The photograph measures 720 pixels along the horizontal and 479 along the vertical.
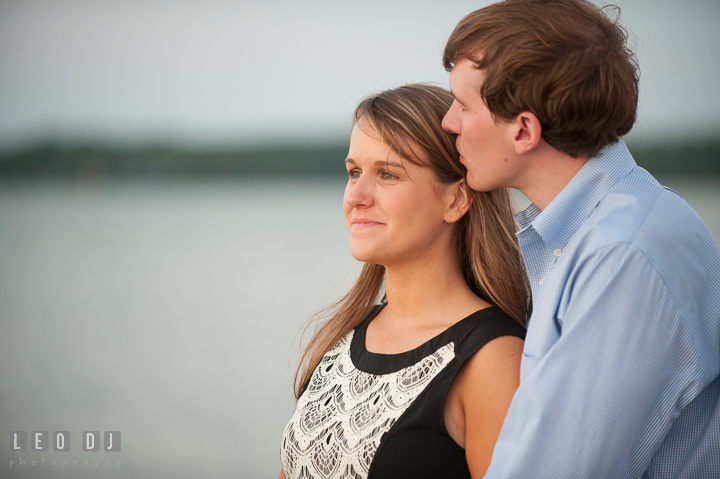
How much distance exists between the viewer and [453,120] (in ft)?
7.11

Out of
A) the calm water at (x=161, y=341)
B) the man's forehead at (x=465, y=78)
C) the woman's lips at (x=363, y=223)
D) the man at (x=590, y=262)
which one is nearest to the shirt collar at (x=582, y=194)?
the man at (x=590, y=262)

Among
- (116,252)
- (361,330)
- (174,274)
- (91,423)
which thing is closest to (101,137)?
(116,252)

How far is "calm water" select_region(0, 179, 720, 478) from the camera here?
6.24 meters

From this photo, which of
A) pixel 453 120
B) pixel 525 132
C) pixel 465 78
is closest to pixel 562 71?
pixel 525 132

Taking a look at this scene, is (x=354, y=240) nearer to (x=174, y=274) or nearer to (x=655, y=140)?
(x=174, y=274)

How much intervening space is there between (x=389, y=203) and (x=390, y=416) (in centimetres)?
78

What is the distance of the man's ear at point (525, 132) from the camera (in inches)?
71.2

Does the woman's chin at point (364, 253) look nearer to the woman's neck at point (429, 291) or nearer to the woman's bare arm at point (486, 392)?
the woman's neck at point (429, 291)

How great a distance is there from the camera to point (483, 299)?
7.94 ft

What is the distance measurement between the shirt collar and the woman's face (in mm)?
596

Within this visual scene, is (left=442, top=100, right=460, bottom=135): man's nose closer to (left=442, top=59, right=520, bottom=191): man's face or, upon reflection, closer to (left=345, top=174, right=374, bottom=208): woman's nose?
(left=442, top=59, right=520, bottom=191): man's face

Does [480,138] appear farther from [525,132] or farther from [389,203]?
[389,203]

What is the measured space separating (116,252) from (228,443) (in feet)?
44.9

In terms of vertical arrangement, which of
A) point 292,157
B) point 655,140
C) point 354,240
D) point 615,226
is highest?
point 615,226
